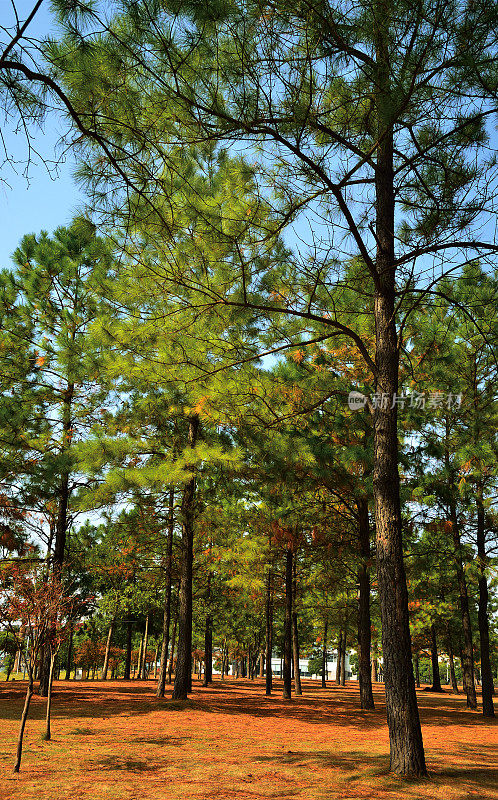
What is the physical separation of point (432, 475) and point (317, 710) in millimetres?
7063

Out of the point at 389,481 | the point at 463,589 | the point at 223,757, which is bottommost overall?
the point at 223,757

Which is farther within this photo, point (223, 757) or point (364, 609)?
point (364, 609)

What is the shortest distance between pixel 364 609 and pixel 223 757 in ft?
22.2

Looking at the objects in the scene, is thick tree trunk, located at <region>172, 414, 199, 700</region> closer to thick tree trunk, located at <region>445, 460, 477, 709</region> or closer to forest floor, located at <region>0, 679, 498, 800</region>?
forest floor, located at <region>0, 679, 498, 800</region>

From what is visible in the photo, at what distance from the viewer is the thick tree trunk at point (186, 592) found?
11.3 metres

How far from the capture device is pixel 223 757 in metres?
5.93

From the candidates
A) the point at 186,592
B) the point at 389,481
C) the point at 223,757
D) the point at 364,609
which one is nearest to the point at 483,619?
the point at 364,609

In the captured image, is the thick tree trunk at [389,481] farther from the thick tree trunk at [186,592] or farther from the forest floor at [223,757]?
the thick tree trunk at [186,592]

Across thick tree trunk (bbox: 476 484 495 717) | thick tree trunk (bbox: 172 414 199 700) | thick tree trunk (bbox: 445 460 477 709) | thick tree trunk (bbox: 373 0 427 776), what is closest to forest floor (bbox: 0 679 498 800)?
thick tree trunk (bbox: 373 0 427 776)

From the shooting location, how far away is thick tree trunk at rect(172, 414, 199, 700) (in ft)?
37.1

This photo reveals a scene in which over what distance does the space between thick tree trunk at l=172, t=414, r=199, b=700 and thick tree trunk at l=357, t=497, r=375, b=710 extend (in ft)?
12.0

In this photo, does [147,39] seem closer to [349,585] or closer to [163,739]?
[163,739]

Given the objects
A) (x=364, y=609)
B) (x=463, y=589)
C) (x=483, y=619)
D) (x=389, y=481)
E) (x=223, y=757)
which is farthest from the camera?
(x=463, y=589)

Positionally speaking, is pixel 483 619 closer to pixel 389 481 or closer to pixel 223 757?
pixel 223 757
